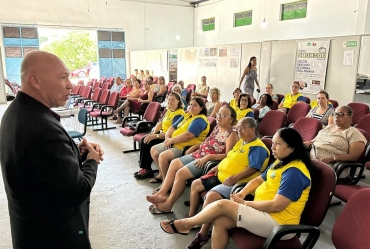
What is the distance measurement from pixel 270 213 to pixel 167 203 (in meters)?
1.23

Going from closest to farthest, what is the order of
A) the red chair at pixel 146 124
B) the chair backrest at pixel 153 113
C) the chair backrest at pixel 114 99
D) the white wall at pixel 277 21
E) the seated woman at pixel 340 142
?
the seated woman at pixel 340 142, the red chair at pixel 146 124, the chair backrest at pixel 153 113, the chair backrest at pixel 114 99, the white wall at pixel 277 21

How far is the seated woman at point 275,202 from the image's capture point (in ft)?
5.80

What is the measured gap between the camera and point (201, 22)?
13227mm

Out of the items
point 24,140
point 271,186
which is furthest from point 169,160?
point 24,140

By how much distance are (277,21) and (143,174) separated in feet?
25.4

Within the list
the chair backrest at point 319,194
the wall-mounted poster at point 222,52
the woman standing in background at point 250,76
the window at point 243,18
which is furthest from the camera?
the window at point 243,18

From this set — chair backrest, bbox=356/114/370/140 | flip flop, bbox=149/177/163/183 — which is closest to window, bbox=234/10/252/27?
chair backrest, bbox=356/114/370/140

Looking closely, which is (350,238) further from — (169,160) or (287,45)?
(287,45)

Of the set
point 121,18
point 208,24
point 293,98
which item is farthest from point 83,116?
point 208,24

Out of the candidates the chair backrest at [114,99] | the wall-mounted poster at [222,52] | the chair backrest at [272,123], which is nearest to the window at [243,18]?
the wall-mounted poster at [222,52]

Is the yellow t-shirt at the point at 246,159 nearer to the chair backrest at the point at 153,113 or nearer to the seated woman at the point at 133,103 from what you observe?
the chair backrest at the point at 153,113

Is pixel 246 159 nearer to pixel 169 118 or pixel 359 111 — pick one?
pixel 169 118

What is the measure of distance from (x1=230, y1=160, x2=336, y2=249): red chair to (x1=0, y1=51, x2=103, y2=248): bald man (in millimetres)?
1043

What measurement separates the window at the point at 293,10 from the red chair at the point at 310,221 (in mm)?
7842
